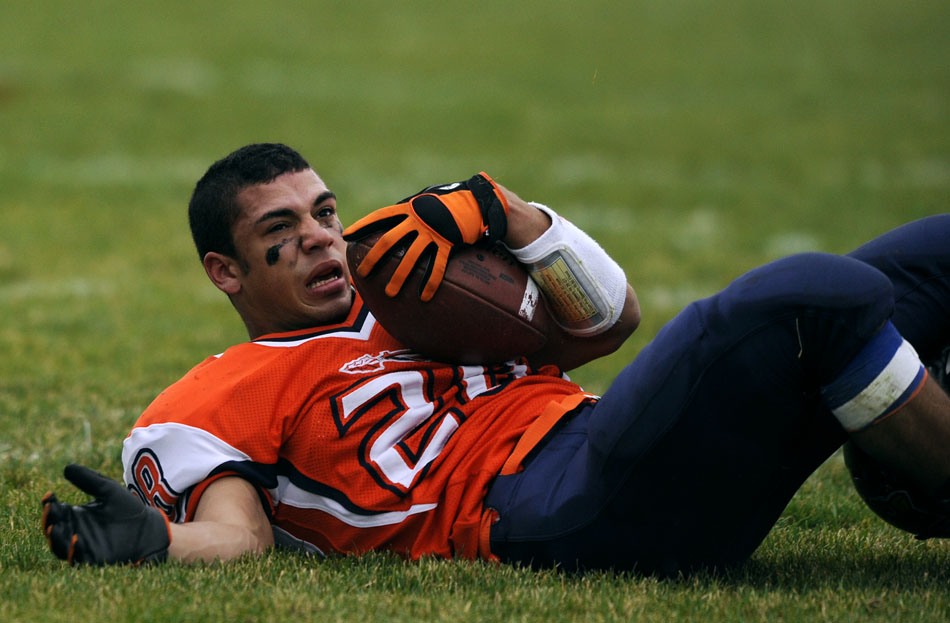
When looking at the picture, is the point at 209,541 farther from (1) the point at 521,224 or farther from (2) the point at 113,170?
(2) the point at 113,170

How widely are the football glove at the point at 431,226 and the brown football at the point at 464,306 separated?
0.03m

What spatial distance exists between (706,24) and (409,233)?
68.7 feet

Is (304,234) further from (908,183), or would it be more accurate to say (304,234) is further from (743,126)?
(743,126)

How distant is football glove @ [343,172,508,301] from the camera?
2.77 meters

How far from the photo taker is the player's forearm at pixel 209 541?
258 centimetres

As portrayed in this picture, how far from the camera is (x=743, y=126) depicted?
1484cm

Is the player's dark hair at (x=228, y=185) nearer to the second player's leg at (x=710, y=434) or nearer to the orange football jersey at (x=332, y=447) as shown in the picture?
the orange football jersey at (x=332, y=447)

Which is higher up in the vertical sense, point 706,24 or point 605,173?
point 706,24

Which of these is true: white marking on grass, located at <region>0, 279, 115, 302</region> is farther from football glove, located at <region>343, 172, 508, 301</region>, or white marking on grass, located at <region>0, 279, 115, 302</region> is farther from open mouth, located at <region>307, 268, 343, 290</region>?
football glove, located at <region>343, 172, 508, 301</region>

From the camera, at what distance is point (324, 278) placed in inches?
122

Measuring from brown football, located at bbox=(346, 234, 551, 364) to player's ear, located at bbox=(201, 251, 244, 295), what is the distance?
0.42 m

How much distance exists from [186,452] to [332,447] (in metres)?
0.33

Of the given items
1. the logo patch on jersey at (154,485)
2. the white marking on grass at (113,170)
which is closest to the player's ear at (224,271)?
the logo patch on jersey at (154,485)

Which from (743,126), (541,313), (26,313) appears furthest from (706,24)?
(541,313)
